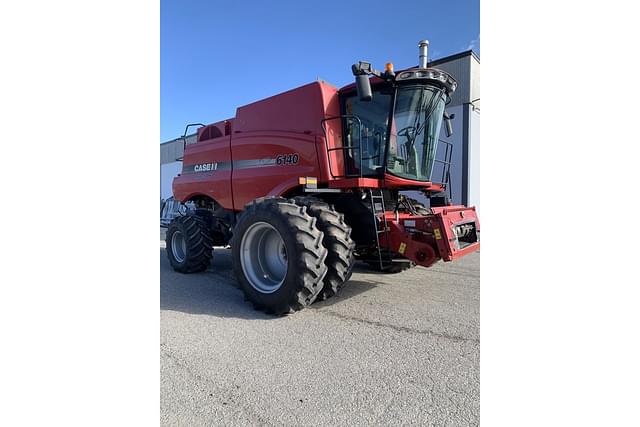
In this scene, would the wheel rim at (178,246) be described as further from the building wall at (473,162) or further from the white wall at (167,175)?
the white wall at (167,175)

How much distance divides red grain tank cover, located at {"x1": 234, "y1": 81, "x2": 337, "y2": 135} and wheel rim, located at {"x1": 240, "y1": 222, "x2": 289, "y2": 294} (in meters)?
1.37

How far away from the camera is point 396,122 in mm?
4324

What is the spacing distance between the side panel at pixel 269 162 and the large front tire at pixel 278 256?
0.69 m

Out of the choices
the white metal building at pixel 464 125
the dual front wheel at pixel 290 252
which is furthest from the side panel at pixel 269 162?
the white metal building at pixel 464 125

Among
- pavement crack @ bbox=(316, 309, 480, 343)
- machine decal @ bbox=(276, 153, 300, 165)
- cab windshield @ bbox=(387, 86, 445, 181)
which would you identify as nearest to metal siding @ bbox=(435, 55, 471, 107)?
cab windshield @ bbox=(387, 86, 445, 181)

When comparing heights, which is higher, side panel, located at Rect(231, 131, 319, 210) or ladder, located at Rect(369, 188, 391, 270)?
side panel, located at Rect(231, 131, 319, 210)

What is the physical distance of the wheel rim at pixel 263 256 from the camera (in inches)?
159

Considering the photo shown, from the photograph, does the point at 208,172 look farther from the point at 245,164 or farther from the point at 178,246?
the point at 178,246

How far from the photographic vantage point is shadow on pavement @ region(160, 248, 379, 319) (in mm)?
3852

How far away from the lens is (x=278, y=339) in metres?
3.04

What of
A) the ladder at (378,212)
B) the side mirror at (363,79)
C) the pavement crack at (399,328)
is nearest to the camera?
the pavement crack at (399,328)

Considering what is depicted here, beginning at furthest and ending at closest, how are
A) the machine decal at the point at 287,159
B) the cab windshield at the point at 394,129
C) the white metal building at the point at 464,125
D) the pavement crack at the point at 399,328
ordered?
the white metal building at the point at 464,125, the machine decal at the point at 287,159, the cab windshield at the point at 394,129, the pavement crack at the point at 399,328

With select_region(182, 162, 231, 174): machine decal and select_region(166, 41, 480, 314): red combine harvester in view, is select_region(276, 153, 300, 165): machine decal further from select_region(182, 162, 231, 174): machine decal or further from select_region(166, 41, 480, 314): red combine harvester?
select_region(182, 162, 231, 174): machine decal

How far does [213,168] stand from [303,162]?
2101 millimetres
